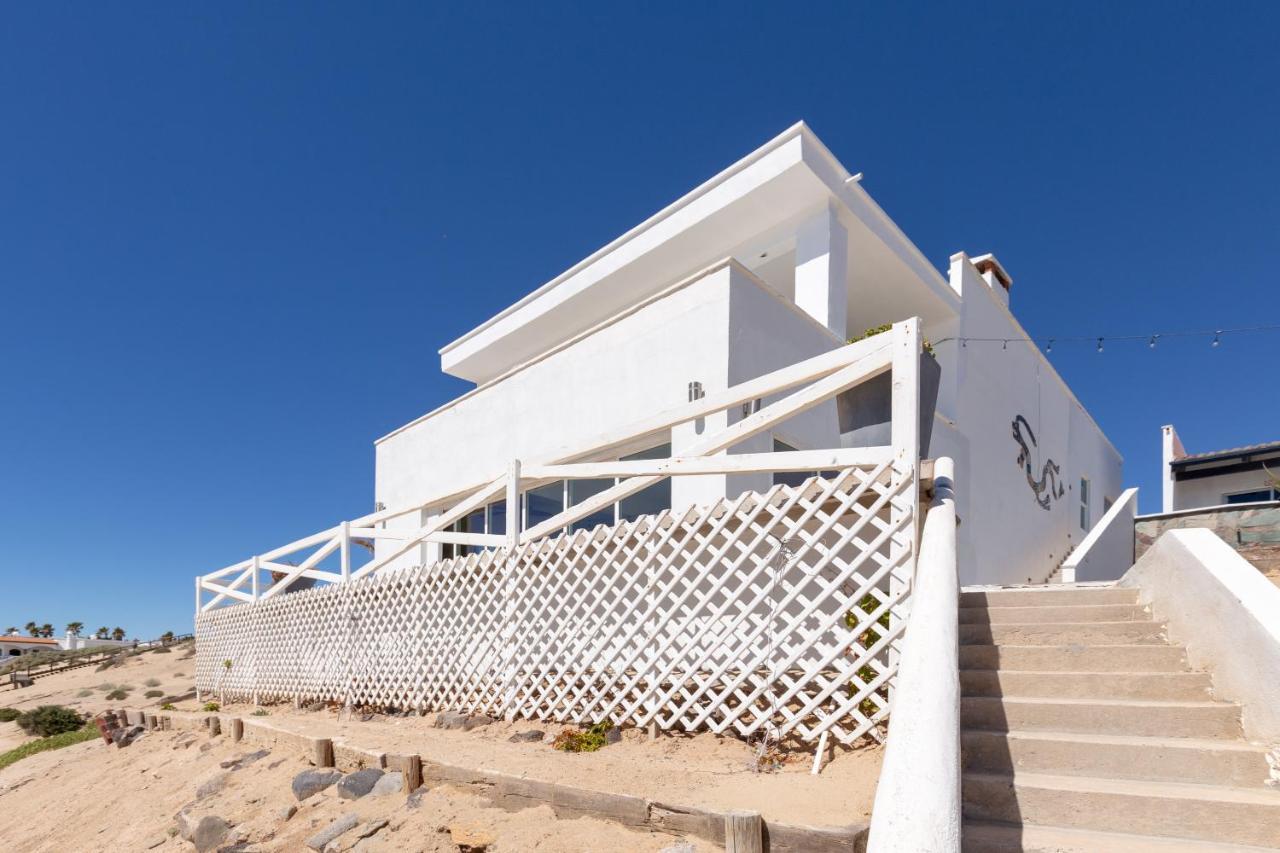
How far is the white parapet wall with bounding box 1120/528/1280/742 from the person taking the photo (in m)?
2.67

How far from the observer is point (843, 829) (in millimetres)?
2568

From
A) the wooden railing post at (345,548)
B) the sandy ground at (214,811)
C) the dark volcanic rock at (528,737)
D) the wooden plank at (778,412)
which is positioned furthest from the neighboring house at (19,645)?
the wooden plank at (778,412)

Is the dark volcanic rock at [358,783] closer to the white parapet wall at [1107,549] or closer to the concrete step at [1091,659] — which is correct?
the concrete step at [1091,659]

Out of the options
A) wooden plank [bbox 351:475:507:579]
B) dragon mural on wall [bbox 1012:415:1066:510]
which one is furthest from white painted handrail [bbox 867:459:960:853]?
dragon mural on wall [bbox 1012:415:1066:510]

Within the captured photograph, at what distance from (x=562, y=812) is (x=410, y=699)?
143 inches

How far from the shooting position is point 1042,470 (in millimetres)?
13859

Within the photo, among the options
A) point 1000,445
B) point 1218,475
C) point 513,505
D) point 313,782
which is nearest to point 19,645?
point 313,782

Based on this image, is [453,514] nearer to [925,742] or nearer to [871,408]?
[871,408]

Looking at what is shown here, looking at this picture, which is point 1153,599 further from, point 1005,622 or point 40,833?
point 40,833

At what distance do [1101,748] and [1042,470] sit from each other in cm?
1298

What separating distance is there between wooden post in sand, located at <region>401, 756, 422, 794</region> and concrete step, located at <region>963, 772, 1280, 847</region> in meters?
3.20

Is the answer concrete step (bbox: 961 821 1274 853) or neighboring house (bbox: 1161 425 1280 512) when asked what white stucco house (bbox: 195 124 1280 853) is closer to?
concrete step (bbox: 961 821 1274 853)

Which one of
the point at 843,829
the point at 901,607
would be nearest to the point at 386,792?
the point at 843,829

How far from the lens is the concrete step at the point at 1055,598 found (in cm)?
409
